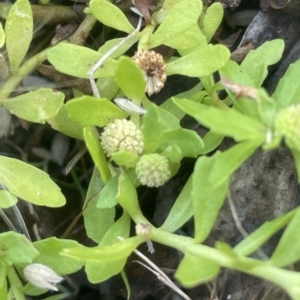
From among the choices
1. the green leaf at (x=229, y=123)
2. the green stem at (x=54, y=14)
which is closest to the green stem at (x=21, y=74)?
the green stem at (x=54, y=14)

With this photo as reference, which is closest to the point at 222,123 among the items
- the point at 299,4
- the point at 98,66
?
the point at 98,66

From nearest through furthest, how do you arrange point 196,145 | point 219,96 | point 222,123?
1. point 222,123
2. point 196,145
3. point 219,96

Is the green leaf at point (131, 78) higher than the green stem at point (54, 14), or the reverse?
the green leaf at point (131, 78)

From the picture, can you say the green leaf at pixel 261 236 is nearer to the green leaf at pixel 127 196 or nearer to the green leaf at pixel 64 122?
the green leaf at pixel 127 196

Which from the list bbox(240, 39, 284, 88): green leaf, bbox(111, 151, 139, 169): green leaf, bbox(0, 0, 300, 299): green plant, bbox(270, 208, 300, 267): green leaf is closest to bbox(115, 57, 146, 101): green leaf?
bbox(0, 0, 300, 299): green plant

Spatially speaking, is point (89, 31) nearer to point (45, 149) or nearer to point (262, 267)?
point (45, 149)

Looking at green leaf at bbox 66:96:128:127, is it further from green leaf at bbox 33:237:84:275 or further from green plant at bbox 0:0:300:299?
green leaf at bbox 33:237:84:275

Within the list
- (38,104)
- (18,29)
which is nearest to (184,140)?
(38,104)
